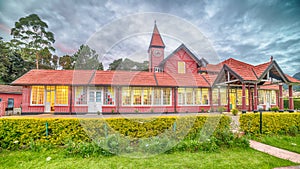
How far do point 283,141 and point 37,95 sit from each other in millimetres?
16336

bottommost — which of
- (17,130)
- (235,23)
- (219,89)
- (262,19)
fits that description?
(17,130)

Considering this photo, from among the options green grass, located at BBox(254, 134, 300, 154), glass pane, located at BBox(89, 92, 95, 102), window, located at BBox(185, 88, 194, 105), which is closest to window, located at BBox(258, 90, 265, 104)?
window, located at BBox(185, 88, 194, 105)

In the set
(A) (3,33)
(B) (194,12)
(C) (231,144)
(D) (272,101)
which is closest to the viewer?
(C) (231,144)

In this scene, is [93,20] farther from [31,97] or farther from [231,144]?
[31,97]

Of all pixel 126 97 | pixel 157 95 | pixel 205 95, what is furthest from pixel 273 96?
pixel 126 97

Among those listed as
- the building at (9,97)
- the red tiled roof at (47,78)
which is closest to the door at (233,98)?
the red tiled roof at (47,78)

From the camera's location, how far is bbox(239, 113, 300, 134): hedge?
641cm

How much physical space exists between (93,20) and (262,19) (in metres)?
12.0

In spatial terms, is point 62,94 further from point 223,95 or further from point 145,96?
point 223,95

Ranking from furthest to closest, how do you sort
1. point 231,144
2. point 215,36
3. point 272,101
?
point 272,101 → point 215,36 → point 231,144

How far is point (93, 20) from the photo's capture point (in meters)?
6.05

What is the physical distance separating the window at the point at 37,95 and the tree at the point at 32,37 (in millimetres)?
14168

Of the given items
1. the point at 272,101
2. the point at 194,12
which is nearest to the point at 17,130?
the point at 194,12

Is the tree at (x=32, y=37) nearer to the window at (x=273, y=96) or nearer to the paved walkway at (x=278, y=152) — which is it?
the paved walkway at (x=278, y=152)
